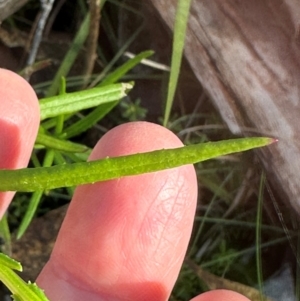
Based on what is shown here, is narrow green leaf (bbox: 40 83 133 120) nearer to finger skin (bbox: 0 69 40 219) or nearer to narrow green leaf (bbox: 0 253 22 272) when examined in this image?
finger skin (bbox: 0 69 40 219)

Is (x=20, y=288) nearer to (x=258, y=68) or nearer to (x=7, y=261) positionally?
(x=7, y=261)

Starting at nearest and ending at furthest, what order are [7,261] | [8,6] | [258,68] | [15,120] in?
[7,261] → [15,120] → [258,68] → [8,6]

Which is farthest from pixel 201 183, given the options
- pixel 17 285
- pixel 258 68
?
pixel 17 285

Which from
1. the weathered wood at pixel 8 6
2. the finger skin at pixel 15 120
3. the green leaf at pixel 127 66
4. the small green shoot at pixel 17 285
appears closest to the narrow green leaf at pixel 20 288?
the small green shoot at pixel 17 285

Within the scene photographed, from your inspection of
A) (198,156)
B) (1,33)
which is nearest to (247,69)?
(198,156)

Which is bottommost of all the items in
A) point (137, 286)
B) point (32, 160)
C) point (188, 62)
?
point (137, 286)

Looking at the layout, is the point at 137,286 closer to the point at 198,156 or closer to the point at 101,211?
the point at 101,211

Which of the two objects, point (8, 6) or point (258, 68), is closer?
point (258, 68)

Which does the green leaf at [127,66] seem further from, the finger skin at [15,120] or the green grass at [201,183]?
the finger skin at [15,120]

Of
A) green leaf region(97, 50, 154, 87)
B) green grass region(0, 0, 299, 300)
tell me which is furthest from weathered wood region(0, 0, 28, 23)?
green leaf region(97, 50, 154, 87)
